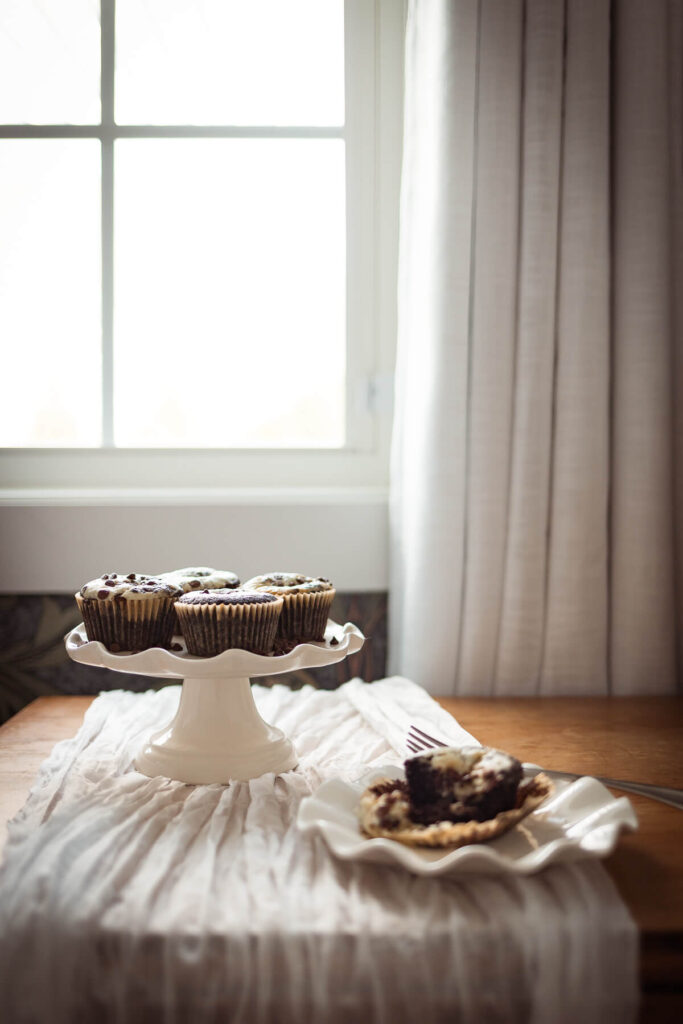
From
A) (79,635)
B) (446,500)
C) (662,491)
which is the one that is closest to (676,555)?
(662,491)

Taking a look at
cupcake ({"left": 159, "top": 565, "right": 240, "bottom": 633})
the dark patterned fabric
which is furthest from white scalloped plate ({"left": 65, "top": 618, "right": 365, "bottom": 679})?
the dark patterned fabric

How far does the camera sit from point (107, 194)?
61.7 inches

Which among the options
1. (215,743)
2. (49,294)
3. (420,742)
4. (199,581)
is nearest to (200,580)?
(199,581)

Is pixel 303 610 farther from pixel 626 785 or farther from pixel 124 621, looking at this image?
pixel 626 785

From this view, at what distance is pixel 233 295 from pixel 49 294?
1.19ft

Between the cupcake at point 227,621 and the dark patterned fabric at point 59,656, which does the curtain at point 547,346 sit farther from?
the cupcake at point 227,621

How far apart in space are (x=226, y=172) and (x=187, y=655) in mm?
1109

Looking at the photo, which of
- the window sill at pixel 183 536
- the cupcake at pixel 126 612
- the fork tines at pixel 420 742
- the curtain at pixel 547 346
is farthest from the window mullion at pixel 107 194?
the fork tines at pixel 420 742

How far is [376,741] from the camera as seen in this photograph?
1.02 meters

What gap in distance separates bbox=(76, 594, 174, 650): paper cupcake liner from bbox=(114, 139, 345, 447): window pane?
0.73 m

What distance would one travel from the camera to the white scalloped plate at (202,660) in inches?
31.7

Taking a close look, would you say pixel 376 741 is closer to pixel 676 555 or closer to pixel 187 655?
pixel 187 655

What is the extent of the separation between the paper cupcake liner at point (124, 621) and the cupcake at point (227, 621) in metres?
0.04

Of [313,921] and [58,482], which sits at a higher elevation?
[58,482]
